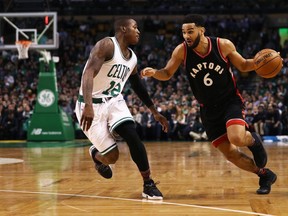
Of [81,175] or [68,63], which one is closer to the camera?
[81,175]

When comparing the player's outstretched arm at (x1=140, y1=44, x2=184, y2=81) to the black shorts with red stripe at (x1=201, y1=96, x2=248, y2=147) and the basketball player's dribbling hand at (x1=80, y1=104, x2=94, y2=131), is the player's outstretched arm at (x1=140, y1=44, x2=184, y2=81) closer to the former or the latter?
the black shorts with red stripe at (x1=201, y1=96, x2=248, y2=147)

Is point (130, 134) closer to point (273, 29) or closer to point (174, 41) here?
point (174, 41)

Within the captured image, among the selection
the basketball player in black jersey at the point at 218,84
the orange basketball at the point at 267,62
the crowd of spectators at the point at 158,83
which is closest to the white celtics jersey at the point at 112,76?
the basketball player in black jersey at the point at 218,84

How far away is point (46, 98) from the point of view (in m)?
18.7

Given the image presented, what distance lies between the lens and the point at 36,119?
1892 cm

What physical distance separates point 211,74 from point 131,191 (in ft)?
4.83

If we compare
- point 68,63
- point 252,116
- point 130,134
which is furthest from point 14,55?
point 130,134

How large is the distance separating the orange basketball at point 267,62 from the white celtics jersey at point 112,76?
4.30 ft

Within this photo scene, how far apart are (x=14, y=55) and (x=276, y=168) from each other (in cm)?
1855

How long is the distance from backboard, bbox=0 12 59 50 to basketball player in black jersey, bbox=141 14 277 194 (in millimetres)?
12446

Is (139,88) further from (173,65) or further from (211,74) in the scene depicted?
(211,74)

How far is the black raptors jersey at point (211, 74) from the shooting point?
6.11m

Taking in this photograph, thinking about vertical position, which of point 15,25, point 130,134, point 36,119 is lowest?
point 36,119

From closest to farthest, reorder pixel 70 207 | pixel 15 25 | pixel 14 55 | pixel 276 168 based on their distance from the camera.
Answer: pixel 70 207
pixel 276 168
pixel 15 25
pixel 14 55
